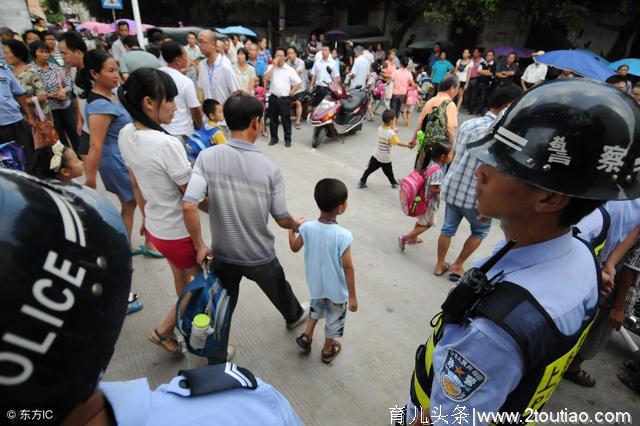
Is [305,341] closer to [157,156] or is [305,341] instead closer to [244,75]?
[157,156]

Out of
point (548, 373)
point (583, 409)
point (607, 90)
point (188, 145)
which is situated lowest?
point (583, 409)

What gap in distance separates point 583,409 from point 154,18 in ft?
109

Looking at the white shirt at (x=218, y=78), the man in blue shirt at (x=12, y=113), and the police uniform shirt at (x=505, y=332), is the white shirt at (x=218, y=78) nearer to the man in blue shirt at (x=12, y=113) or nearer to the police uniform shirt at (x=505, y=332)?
the man in blue shirt at (x=12, y=113)

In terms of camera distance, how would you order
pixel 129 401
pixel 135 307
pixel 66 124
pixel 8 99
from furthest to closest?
pixel 66 124
pixel 8 99
pixel 135 307
pixel 129 401

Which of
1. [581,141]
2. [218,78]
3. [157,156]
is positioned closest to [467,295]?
[581,141]

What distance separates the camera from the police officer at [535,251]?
0.95 m

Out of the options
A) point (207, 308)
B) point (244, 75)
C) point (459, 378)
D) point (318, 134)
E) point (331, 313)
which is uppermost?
point (244, 75)

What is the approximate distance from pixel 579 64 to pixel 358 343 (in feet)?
25.9

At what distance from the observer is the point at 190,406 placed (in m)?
0.70

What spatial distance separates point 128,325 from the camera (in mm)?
2789

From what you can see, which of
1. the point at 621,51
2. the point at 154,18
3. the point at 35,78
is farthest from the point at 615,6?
the point at 154,18

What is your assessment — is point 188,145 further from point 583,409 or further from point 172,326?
point 583,409

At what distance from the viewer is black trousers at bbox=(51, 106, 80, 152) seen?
4980 mm

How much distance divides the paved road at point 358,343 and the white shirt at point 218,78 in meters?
2.08
